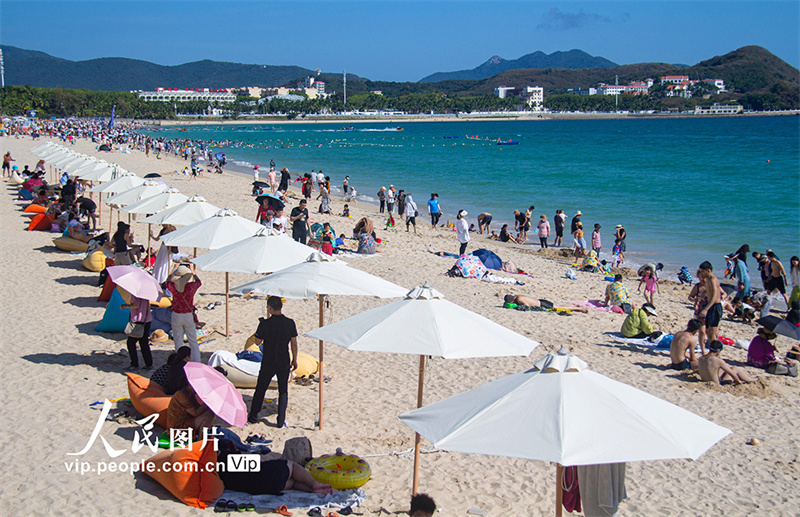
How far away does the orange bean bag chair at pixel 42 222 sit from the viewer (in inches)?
659

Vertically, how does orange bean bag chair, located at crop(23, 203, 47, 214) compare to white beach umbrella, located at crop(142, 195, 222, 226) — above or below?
below

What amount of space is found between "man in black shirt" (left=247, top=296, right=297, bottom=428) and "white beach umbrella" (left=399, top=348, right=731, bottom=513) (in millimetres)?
2803

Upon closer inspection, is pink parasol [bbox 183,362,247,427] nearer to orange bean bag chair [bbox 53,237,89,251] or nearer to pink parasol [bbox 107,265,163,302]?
pink parasol [bbox 107,265,163,302]

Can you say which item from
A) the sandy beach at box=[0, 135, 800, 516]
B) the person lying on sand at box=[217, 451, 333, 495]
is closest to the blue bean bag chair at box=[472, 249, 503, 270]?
the sandy beach at box=[0, 135, 800, 516]

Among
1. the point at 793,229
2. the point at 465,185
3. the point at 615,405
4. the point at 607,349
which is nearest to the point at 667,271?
the point at 607,349

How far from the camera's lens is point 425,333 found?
5070 millimetres

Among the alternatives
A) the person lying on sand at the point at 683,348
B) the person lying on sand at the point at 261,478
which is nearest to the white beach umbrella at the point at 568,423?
the person lying on sand at the point at 261,478

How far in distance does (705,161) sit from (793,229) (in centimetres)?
3930

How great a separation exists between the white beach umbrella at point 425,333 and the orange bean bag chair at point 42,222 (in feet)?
47.8

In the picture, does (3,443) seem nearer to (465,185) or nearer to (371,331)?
(371,331)

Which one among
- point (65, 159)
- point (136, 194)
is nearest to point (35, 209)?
point (65, 159)

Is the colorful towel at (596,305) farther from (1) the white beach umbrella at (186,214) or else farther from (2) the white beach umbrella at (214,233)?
(1) the white beach umbrella at (186,214)

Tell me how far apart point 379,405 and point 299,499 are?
2.45 meters

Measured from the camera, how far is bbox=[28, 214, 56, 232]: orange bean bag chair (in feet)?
54.9
